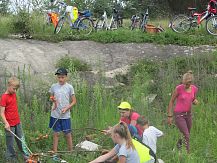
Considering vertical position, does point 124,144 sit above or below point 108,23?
below

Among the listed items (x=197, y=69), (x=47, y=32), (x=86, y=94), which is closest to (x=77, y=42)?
(x=47, y=32)

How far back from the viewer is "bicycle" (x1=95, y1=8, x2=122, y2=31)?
56.5 ft

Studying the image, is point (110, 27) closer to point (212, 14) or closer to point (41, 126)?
point (212, 14)

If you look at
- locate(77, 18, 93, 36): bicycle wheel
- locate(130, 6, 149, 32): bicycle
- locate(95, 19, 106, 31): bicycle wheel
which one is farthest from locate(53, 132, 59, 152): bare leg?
locate(130, 6, 149, 32): bicycle

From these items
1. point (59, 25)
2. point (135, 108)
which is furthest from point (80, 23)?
point (135, 108)

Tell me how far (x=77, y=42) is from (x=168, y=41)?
2911 millimetres

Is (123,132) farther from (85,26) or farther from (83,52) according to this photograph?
(85,26)

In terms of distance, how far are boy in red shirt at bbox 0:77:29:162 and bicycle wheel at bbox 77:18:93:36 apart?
878 centimetres

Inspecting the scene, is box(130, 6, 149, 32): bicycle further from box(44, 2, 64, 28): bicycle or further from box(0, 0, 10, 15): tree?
box(0, 0, 10, 15): tree

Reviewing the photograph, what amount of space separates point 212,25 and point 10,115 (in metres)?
11.1


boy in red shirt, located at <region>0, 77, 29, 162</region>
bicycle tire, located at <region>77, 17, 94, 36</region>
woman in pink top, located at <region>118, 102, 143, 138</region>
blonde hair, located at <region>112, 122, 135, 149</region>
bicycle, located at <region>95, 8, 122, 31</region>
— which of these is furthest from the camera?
bicycle, located at <region>95, 8, 122, 31</region>

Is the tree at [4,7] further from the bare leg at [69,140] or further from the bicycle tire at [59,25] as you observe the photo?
the bare leg at [69,140]

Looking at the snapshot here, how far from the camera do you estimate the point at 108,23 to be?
59.3ft

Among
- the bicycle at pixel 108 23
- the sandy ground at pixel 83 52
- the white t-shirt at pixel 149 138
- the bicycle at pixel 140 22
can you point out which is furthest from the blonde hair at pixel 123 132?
the bicycle at pixel 140 22
